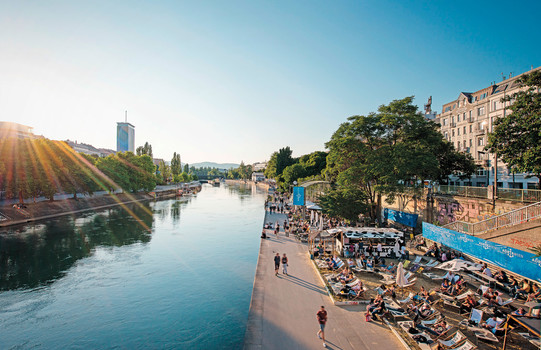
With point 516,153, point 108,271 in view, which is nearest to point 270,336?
point 108,271

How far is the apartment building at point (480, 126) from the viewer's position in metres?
40.3

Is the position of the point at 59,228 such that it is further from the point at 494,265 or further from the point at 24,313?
the point at 494,265

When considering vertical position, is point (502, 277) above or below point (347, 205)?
below

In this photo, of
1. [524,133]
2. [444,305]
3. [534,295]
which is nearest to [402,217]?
[524,133]

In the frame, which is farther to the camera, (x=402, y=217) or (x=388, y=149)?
(x=402, y=217)

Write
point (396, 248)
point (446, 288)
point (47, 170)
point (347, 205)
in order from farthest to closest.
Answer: point (47, 170) < point (347, 205) < point (396, 248) < point (446, 288)

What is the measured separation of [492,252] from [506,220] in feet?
8.78

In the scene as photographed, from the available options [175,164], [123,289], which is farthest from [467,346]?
[175,164]

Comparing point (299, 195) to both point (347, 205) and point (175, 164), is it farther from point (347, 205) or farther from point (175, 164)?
point (175, 164)

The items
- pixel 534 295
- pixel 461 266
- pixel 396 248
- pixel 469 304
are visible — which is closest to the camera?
pixel 469 304

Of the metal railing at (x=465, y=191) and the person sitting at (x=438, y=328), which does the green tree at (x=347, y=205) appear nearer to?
the metal railing at (x=465, y=191)

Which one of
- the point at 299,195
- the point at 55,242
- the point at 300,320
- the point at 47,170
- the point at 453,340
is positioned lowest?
the point at 55,242

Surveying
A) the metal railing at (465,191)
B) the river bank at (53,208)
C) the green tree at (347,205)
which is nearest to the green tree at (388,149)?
the green tree at (347,205)

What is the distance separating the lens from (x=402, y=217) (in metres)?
32.7
